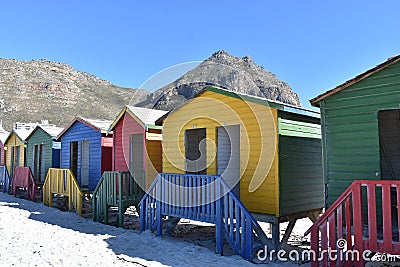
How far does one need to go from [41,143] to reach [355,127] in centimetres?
1734

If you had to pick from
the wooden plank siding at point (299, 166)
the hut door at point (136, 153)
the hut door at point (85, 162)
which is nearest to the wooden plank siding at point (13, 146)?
the hut door at point (85, 162)

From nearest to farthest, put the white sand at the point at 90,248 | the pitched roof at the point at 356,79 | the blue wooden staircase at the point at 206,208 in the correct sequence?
1. the pitched roof at the point at 356,79
2. the white sand at the point at 90,248
3. the blue wooden staircase at the point at 206,208

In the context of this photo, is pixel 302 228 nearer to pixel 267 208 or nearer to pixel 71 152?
pixel 267 208

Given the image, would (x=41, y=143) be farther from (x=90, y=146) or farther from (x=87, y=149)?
(x=90, y=146)

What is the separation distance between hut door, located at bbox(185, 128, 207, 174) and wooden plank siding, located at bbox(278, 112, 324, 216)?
110 inches

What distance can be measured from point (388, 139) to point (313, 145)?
2.03 meters

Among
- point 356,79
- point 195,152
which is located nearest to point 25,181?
point 195,152

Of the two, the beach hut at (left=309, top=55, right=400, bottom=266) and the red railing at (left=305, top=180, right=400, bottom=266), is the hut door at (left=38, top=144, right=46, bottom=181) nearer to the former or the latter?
the beach hut at (left=309, top=55, right=400, bottom=266)

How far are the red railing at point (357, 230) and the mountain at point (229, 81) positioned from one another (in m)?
29.9

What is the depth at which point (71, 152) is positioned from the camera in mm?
16609

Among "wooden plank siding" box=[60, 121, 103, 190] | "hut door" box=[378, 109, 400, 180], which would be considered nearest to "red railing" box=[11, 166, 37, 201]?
"wooden plank siding" box=[60, 121, 103, 190]

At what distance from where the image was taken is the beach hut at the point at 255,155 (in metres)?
8.55

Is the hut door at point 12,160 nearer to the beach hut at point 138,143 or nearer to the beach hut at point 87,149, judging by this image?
the beach hut at point 87,149

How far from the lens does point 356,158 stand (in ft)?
23.2
